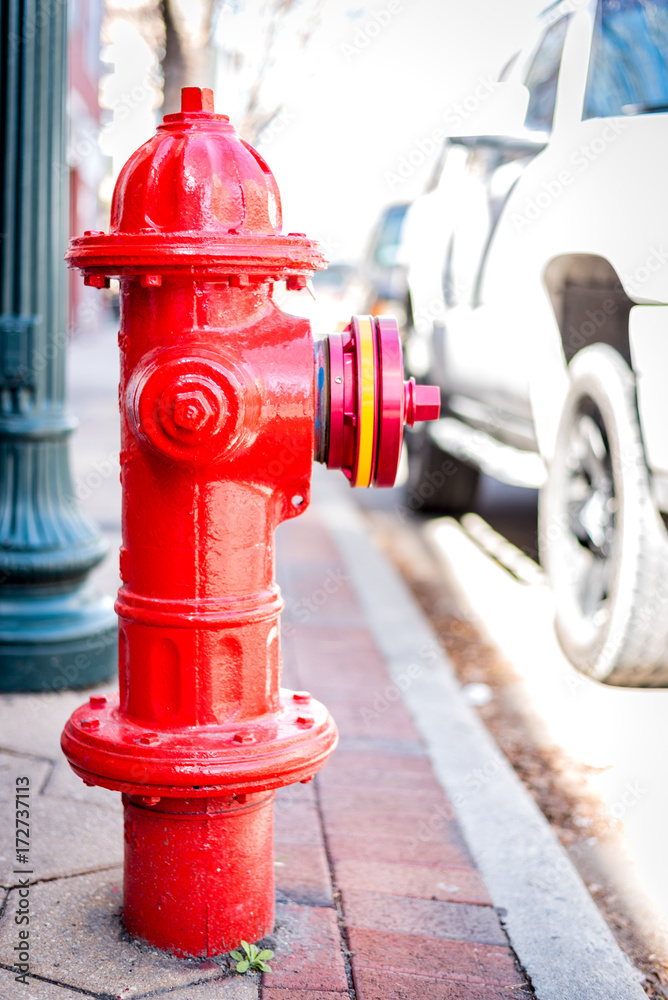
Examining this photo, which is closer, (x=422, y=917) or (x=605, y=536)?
(x=422, y=917)

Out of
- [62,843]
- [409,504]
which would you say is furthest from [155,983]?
[409,504]

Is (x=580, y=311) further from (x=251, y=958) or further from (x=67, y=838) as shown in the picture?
(x=251, y=958)

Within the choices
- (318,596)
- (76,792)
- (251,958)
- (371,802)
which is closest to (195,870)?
(251,958)

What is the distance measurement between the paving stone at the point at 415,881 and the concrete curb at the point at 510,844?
4cm

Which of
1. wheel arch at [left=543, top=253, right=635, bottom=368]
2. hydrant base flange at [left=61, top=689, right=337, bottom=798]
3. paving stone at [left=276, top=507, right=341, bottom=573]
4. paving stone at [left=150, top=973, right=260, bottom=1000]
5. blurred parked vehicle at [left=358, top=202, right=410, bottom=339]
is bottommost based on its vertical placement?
paving stone at [left=150, top=973, right=260, bottom=1000]

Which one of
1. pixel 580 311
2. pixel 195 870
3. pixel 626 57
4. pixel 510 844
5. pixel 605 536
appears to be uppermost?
pixel 626 57

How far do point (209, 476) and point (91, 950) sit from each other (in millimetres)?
947

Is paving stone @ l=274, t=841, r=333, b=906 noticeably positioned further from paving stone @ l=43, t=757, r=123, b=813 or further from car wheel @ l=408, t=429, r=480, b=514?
car wheel @ l=408, t=429, r=480, b=514

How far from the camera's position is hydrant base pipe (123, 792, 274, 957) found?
202 centimetres

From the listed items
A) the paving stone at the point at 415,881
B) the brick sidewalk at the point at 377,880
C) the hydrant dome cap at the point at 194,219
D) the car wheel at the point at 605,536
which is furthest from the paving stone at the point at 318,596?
the hydrant dome cap at the point at 194,219

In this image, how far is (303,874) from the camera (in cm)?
251

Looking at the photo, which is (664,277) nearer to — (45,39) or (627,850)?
(627,850)

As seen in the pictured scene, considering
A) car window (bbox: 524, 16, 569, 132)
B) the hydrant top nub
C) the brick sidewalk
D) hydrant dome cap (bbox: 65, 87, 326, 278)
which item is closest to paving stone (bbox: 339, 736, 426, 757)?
the brick sidewalk

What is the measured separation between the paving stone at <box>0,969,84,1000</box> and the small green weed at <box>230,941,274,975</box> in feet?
0.98
